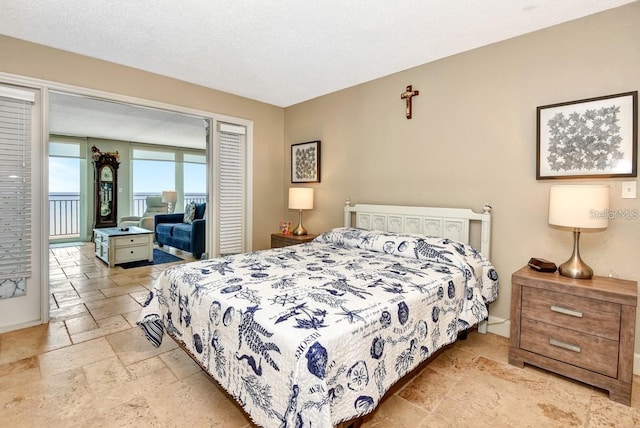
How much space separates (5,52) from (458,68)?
12.7 feet

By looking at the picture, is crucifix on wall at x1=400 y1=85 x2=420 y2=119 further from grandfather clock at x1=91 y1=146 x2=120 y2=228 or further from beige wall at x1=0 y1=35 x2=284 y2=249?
grandfather clock at x1=91 y1=146 x2=120 y2=228

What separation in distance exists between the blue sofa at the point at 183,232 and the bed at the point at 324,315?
2.96 meters

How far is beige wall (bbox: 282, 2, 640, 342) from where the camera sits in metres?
2.22

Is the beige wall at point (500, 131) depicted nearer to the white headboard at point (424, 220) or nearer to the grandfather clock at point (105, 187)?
the white headboard at point (424, 220)

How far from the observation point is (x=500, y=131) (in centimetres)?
270

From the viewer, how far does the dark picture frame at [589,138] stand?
7.03ft

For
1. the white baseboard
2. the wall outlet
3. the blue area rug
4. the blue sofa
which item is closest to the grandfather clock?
the blue sofa

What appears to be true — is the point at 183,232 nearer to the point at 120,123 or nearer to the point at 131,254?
the point at 131,254

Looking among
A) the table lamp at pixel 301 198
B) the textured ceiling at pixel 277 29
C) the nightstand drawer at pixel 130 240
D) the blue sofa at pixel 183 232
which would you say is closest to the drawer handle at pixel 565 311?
the textured ceiling at pixel 277 29

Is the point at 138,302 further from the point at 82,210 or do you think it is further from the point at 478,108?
the point at 82,210

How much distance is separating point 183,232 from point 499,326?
4.98 metres

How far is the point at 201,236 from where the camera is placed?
5.41 metres

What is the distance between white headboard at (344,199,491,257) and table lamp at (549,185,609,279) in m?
0.62

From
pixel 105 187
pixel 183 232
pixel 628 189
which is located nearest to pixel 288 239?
pixel 183 232
